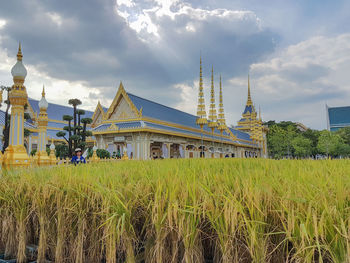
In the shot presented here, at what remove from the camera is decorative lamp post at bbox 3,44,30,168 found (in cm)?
614

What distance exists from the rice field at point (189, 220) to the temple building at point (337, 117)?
83.5 metres

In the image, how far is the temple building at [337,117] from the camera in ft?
229

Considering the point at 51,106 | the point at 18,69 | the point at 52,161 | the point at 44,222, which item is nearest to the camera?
the point at 44,222

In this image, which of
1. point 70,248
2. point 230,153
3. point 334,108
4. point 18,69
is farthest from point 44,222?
point 334,108

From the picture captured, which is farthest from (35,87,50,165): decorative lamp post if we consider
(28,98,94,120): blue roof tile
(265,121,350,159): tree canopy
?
(265,121,350,159): tree canopy

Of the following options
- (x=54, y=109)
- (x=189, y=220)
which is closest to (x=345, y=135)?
(x=54, y=109)

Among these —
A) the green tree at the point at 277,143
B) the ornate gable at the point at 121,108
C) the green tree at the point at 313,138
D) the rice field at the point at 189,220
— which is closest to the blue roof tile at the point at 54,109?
the ornate gable at the point at 121,108

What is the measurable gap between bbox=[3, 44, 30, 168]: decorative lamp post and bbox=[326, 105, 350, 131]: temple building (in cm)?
8241

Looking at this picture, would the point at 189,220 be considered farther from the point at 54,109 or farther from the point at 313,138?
the point at 313,138

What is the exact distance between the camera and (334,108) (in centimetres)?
7269

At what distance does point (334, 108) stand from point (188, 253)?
3481 inches

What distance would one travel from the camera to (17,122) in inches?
254

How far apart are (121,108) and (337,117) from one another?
76.9 m

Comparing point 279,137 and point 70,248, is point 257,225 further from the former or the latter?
point 279,137
